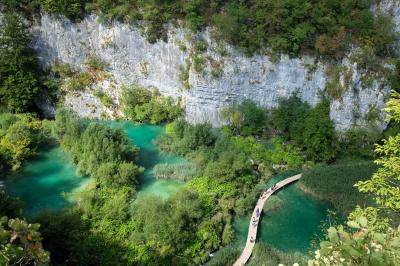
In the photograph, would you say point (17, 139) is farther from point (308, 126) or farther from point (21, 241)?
point (21, 241)

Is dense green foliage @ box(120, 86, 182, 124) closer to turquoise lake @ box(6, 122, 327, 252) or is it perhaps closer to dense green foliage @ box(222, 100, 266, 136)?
turquoise lake @ box(6, 122, 327, 252)

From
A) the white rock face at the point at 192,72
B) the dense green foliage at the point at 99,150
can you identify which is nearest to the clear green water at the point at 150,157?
the dense green foliage at the point at 99,150

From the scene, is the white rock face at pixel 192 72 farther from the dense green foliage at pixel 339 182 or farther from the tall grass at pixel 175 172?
the tall grass at pixel 175 172

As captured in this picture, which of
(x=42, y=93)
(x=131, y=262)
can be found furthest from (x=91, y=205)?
(x=42, y=93)

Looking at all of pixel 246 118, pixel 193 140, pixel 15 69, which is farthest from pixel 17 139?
pixel 246 118

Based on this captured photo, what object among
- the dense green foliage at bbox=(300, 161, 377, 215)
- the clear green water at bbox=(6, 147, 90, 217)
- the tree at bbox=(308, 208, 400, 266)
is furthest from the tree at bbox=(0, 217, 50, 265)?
the dense green foliage at bbox=(300, 161, 377, 215)

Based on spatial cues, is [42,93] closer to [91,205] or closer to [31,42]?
[31,42]
